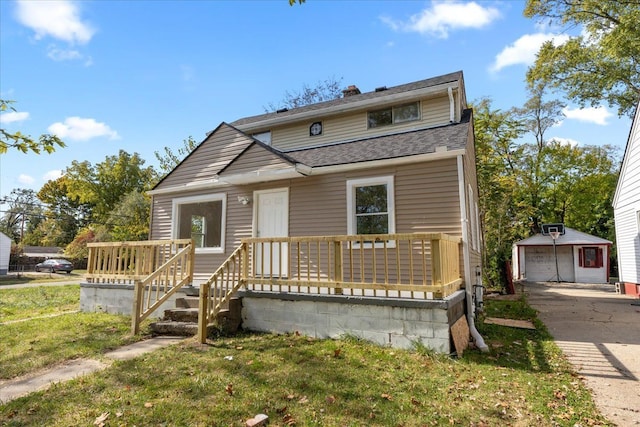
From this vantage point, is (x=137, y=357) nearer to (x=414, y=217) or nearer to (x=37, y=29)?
(x=414, y=217)

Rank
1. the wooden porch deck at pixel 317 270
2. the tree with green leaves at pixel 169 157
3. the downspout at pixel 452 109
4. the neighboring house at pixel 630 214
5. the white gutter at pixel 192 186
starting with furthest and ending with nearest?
the tree with green leaves at pixel 169 157 → the neighboring house at pixel 630 214 → the white gutter at pixel 192 186 → the downspout at pixel 452 109 → the wooden porch deck at pixel 317 270

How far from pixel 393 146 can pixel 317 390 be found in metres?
5.84

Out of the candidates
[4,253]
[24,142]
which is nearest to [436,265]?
[24,142]

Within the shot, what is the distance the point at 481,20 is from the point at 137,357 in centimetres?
1085

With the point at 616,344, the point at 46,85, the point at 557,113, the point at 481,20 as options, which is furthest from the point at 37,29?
the point at 557,113

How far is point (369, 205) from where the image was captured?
7.59m

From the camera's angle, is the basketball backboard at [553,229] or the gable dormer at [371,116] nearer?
the gable dormer at [371,116]

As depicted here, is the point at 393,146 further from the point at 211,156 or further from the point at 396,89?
the point at 211,156

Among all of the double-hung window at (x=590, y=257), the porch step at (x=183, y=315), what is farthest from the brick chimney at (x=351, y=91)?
the double-hung window at (x=590, y=257)

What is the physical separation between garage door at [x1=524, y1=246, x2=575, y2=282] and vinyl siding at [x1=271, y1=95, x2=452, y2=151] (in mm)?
15994

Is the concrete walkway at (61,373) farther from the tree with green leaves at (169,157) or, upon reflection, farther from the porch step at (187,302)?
the tree with green leaves at (169,157)

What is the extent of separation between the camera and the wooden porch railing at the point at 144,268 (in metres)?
6.30

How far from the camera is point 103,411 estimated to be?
310 cm

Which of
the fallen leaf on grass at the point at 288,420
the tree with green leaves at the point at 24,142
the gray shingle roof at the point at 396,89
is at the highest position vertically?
the gray shingle roof at the point at 396,89
